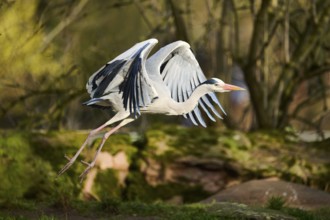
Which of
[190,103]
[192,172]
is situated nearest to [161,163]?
[192,172]

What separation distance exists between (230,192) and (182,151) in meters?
1.55

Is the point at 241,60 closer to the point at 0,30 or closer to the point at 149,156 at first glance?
the point at 149,156

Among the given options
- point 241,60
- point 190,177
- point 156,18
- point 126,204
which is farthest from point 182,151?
point 156,18

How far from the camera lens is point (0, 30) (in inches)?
438

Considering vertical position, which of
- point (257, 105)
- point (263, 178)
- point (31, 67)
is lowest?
point (263, 178)

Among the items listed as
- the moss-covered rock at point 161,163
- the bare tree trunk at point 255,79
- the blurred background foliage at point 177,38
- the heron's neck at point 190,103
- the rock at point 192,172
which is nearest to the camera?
the heron's neck at point 190,103

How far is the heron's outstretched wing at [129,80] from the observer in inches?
278

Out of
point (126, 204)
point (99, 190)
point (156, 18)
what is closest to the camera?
point (126, 204)

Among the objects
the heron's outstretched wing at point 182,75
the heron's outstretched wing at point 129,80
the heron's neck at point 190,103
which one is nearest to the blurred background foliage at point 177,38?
the heron's outstretched wing at point 182,75

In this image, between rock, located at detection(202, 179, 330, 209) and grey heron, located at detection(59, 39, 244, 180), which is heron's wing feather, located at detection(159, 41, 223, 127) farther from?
rock, located at detection(202, 179, 330, 209)

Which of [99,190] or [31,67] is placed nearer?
[99,190]

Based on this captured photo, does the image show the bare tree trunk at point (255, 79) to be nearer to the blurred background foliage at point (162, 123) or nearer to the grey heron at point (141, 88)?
the blurred background foliage at point (162, 123)

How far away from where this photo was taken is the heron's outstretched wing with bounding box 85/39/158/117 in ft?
23.2

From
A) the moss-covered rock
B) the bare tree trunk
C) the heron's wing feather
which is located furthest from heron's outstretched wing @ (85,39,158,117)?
the bare tree trunk
